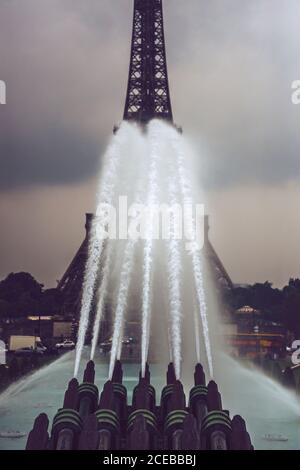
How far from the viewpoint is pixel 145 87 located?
11331cm

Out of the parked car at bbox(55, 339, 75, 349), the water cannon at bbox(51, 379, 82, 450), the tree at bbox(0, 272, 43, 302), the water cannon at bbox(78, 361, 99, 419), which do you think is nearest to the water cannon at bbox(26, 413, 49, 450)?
the water cannon at bbox(51, 379, 82, 450)

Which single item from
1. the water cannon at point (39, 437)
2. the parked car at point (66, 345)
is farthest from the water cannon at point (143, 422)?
the parked car at point (66, 345)

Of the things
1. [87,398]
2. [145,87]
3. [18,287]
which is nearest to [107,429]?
[87,398]

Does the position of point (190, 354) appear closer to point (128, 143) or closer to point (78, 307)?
point (128, 143)

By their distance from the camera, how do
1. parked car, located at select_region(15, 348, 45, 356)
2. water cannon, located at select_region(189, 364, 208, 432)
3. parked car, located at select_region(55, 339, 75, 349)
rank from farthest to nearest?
parked car, located at select_region(55, 339, 75, 349) → parked car, located at select_region(15, 348, 45, 356) → water cannon, located at select_region(189, 364, 208, 432)

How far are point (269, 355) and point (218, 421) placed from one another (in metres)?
48.1

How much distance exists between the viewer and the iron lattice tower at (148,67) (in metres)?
112

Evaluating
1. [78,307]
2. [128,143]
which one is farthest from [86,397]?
[78,307]

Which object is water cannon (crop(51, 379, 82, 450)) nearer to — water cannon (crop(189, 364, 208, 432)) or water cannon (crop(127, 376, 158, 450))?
water cannon (crop(127, 376, 158, 450))

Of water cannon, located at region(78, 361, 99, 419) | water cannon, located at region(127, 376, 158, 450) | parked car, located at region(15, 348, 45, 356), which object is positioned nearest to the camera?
water cannon, located at region(127, 376, 158, 450)

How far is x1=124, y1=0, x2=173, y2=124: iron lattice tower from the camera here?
Answer: 112188 mm

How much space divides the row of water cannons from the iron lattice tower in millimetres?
83932

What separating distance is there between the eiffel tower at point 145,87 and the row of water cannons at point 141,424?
269 ft

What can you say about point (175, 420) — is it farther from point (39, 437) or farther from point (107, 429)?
point (39, 437)
